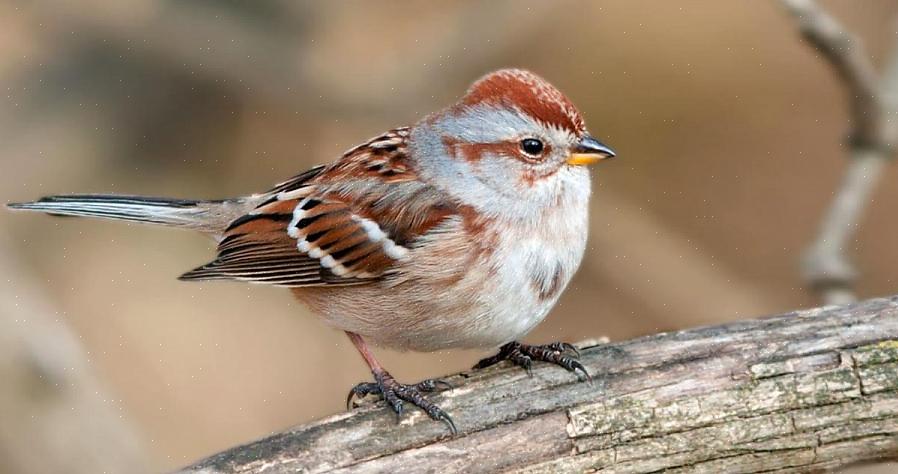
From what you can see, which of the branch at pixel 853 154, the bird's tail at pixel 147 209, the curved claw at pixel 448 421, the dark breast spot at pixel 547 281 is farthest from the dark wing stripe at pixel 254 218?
the branch at pixel 853 154

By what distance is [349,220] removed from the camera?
4414 millimetres

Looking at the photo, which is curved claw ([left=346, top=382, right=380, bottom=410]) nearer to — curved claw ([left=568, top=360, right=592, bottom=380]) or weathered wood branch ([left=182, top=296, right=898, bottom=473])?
weathered wood branch ([left=182, top=296, right=898, bottom=473])

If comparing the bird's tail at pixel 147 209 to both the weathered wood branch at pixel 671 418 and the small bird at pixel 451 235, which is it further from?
the weathered wood branch at pixel 671 418

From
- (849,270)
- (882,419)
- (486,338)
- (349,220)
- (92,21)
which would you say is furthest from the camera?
(92,21)

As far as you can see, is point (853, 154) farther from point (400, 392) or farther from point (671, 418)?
point (400, 392)

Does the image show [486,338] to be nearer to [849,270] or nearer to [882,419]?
[882,419]

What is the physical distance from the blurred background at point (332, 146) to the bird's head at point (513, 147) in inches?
95.4

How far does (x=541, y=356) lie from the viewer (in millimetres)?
4121

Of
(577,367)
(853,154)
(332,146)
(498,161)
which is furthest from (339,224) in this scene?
(332,146)

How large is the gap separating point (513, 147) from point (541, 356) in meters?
0.79

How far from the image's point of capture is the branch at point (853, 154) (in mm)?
4793

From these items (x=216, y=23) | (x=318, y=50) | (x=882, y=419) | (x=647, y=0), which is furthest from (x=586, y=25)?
(x=882, y=419)

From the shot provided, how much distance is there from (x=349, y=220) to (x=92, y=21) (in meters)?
3.23

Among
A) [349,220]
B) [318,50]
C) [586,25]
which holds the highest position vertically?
[586,25]
